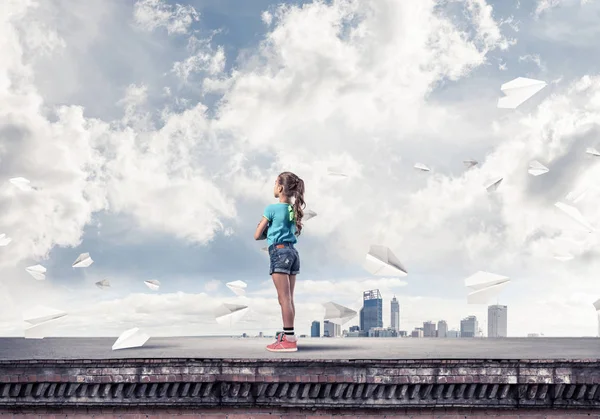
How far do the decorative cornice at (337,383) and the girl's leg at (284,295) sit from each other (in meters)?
1.52

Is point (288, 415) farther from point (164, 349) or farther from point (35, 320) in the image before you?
point (35, 320)

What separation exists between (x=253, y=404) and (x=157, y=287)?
4.10m

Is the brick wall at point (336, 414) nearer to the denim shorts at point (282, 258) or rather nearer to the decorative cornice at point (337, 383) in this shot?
the decorative cornice at point (337, 383)

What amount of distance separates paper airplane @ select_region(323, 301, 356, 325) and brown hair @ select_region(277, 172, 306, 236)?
1.72 m

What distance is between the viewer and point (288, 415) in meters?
8.60

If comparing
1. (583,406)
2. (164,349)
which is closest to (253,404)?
(164,349)

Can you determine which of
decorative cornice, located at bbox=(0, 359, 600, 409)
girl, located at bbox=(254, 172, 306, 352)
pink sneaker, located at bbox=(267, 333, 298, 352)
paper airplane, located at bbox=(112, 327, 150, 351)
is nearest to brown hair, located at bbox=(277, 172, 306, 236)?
girl, located at bbox=(254, 172, 306, 352)

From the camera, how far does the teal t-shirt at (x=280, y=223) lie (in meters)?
9.99

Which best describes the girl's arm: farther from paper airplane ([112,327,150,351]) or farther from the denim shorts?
paper airplane ([112,327,150,351])

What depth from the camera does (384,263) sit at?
11.2m

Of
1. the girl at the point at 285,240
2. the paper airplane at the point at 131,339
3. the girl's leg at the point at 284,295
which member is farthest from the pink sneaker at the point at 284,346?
the paper airplane at the point at 131,339

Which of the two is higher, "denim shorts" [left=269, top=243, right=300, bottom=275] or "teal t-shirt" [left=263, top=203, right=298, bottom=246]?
"teal t-shirt" [left=263, top=203, right=298, bottom=246]

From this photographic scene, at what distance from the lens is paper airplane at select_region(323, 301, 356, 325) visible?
11336 mm

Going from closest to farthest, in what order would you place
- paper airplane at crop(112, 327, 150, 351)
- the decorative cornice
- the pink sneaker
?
the decorative cornice → the pink sneaker → paper airplane at crop(112, 327, 150, 351)
